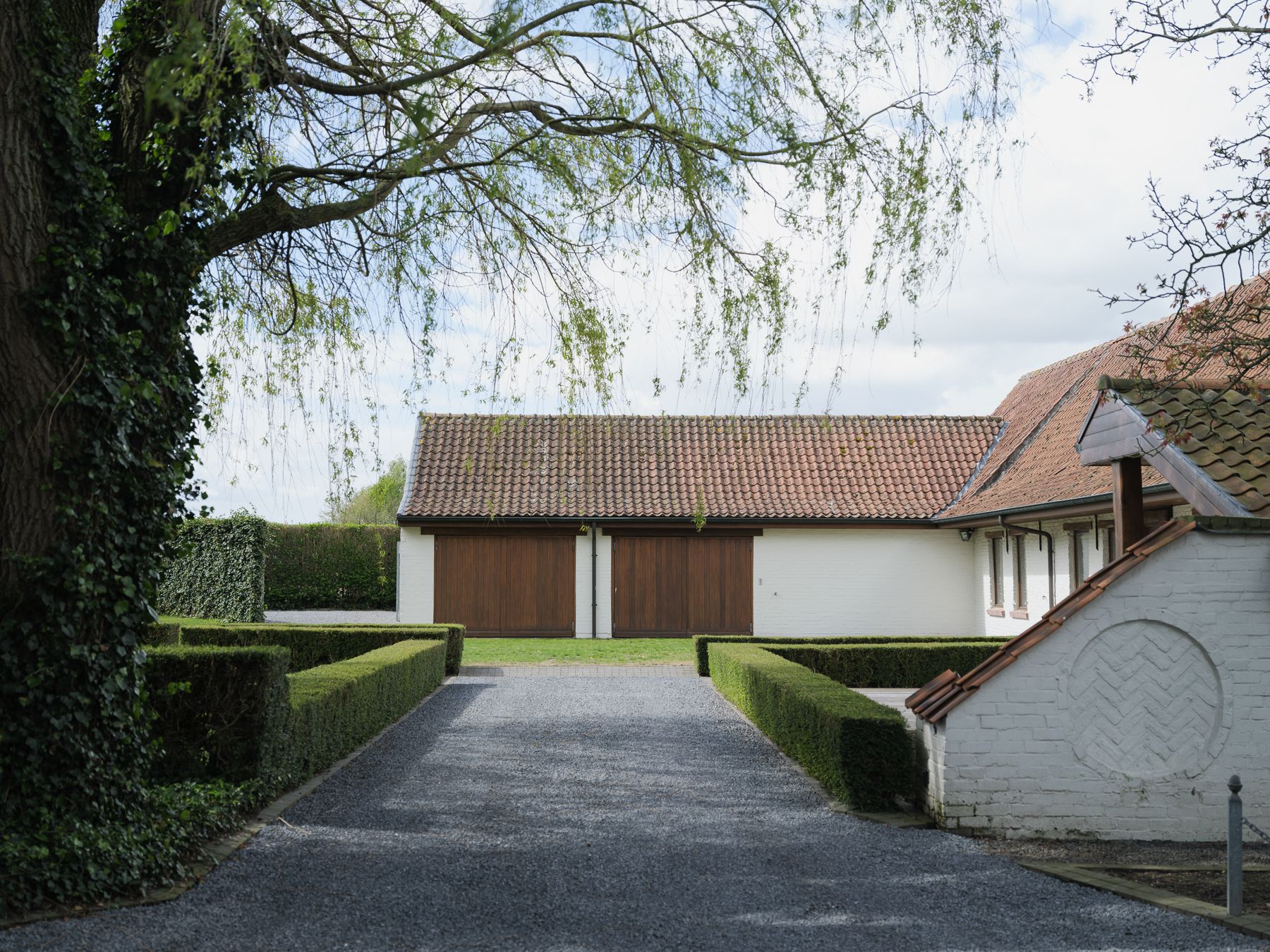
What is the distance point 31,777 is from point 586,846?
3.16 m

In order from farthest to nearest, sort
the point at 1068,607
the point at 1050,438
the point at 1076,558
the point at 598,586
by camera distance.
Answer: the point at 598,586
the point at 1050,438
the point at 1076,558
the point at 1068,607

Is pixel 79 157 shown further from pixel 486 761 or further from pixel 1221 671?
pixel 1221 671

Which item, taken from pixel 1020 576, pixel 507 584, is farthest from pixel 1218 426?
pixel 507 584

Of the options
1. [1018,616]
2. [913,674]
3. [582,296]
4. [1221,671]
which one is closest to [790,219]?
[582,296]

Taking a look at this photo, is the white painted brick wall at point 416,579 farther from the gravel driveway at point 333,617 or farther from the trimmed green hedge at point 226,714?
the trimmed green hedge at point 226,714

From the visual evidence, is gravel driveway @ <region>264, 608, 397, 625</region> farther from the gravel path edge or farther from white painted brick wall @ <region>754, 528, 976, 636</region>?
the gravel path edge

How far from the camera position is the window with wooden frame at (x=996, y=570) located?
2228cm

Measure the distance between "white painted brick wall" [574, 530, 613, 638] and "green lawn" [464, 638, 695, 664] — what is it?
0.33m

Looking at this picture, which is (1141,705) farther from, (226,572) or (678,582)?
(226,572)

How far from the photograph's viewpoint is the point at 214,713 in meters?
7.71

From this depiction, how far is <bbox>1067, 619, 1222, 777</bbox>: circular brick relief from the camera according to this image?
717cm

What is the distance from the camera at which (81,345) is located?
19.3 feet

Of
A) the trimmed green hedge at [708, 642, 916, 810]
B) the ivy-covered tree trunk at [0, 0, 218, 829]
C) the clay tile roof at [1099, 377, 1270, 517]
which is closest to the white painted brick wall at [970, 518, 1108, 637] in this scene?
the trimmed green hedge at [708, 642, 916, 810]

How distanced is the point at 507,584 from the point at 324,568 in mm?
10125
